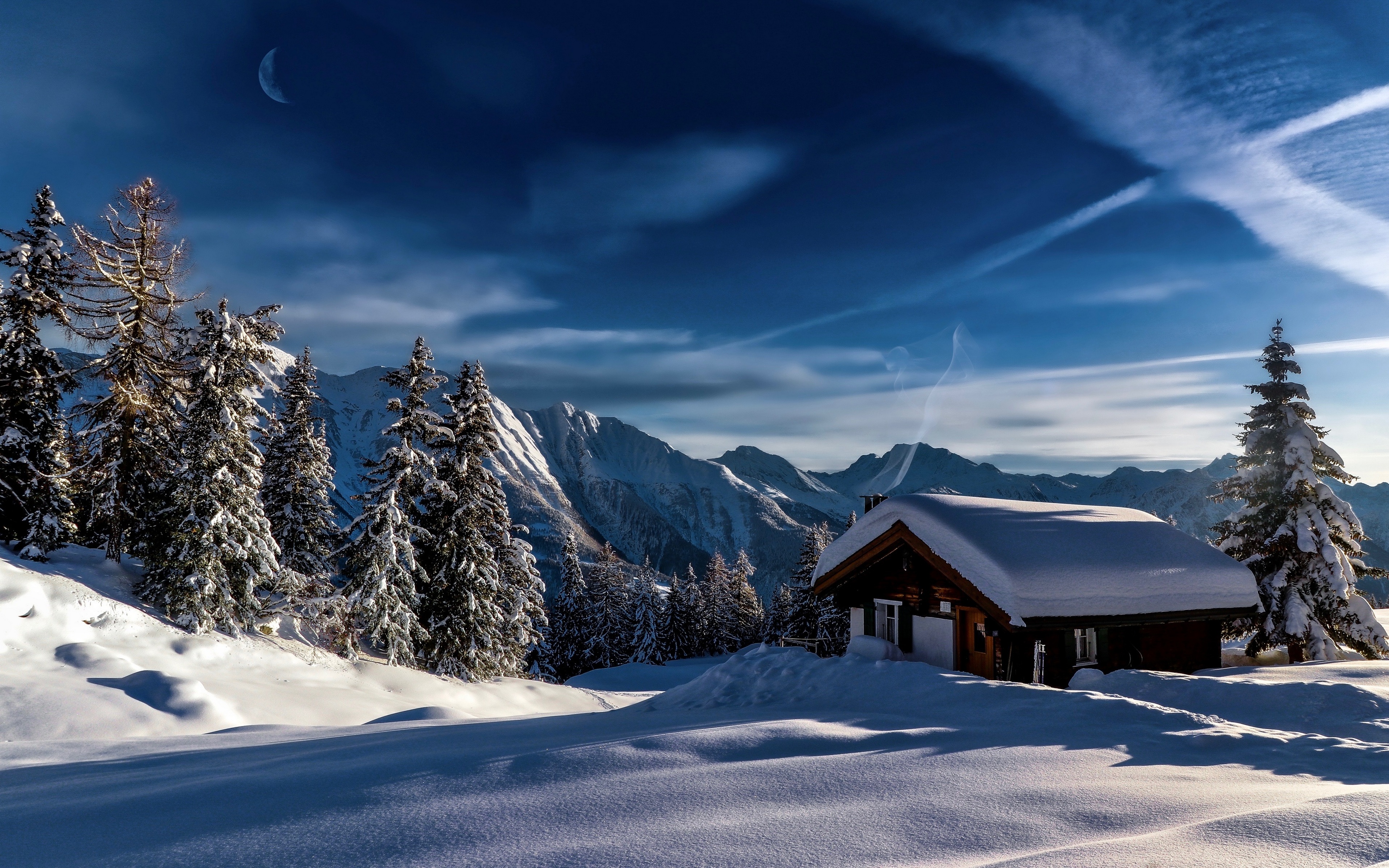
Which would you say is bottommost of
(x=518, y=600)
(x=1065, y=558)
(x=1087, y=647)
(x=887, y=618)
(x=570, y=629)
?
(x=570, y=629)

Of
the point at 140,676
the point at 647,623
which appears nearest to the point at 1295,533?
the point at 140,676

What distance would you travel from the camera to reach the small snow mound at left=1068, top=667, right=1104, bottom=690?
12992mm

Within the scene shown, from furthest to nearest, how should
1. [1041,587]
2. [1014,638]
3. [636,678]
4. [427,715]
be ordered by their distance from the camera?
[636,678], [427,715], [1014,638], [1041,587]

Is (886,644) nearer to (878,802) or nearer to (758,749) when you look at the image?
(758,749)

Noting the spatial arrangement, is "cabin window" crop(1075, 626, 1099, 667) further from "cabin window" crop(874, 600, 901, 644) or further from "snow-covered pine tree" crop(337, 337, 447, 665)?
"snow-covered pine tree" crop(337, 337, 447, 665)

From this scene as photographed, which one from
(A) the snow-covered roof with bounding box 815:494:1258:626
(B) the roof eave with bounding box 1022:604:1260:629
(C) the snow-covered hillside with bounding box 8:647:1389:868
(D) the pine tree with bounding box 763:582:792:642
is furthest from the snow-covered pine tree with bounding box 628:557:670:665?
(C) the snow-covered hillside with bounding box 8:647:1389:868

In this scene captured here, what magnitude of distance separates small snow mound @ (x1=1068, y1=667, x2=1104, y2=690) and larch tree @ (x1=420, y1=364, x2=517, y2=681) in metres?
22.9

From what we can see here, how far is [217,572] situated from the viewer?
891 inches

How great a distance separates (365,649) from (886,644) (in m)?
27.2

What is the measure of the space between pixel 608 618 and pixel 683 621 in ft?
24.0

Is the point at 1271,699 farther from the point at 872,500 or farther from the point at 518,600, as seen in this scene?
the point at 518,600

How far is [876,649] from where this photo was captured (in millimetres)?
16906

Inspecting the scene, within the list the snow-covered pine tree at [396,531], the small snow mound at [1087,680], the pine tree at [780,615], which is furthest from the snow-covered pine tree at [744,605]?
the small snow mound at [1087,680]

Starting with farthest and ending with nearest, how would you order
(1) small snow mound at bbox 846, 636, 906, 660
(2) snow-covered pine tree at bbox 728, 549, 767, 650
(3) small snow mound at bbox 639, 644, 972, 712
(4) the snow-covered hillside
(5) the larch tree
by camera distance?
1. (2) snow-covered pine tree at bbox 728, 549, 767, 650
2. (5) the larch tree
3. (1) small snow mound at bbox 846, 636, 906, 660
4. (3) small snow mound at bbox 639, 644, 972, 712
5. (4) the snow-covered hillside
